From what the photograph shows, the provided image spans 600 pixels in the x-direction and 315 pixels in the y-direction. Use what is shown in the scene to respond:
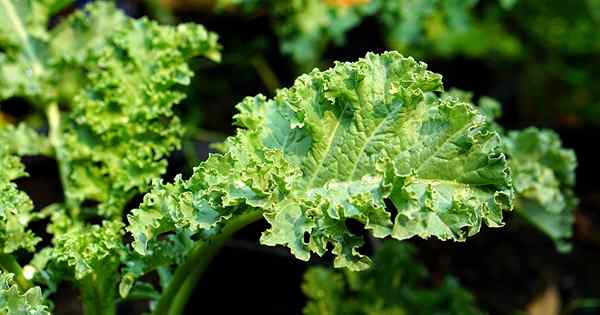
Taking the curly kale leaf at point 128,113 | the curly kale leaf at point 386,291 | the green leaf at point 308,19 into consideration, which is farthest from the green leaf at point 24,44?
the curly kale leaf at point 386,291

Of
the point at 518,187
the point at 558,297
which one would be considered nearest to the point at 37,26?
the point at 518,187

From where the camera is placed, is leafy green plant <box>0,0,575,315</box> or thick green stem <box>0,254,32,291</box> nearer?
leafy green plant <box>0,0,575,315</box>

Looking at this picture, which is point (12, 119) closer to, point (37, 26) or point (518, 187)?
point (37, 26)

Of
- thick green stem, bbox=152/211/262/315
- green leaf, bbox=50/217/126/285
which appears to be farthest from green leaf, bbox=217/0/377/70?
green leaf, bbox=50/217/126/285

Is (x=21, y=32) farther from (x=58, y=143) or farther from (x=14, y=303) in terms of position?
(x=14, y=303)

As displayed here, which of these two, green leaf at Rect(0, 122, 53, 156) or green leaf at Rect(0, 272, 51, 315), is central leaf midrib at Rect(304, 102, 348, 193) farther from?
green leaf at Rect(0, 122, 53, 156)

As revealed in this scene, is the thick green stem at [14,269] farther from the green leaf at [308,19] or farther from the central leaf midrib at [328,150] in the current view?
the green leaf at [308,19]
